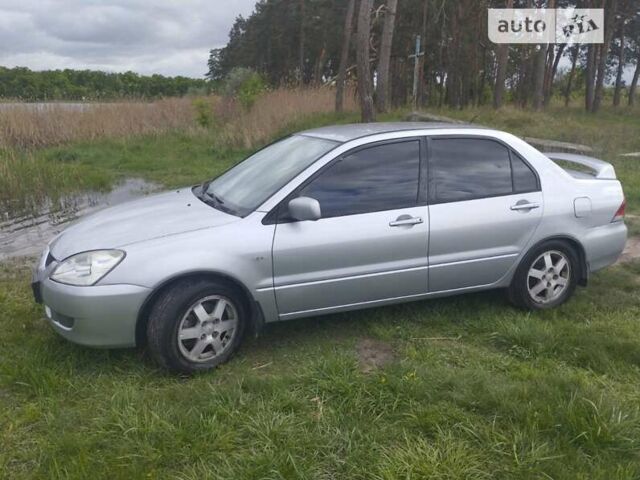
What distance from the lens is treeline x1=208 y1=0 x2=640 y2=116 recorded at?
80.8 ft

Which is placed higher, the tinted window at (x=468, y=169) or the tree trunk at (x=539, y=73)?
the tree trunk at (x=539, y=73)

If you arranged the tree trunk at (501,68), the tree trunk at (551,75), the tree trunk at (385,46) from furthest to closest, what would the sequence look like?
the tree trunk at (551,75)
the tree trunk at (501,68)
the tree trunk at (385,46)

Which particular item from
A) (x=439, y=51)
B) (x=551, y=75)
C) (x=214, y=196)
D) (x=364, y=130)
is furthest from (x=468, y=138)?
(x=551, y=75)

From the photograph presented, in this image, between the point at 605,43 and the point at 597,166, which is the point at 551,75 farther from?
the point at 597,166

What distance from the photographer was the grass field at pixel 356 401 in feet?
8.97

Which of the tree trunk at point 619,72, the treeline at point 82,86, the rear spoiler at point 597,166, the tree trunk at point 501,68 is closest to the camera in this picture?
the rear spoiler at point 597,166

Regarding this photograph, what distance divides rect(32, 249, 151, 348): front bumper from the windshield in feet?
3.01

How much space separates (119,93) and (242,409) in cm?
1745

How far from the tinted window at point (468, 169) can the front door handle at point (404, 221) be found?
0.89ft

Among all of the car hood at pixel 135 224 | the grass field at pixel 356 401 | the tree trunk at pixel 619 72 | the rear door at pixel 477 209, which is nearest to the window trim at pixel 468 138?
the rear door at pixel 477 209

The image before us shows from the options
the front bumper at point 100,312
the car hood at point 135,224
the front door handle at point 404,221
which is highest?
the car hood at point 135,224

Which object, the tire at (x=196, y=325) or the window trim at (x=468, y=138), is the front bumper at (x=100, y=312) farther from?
the window trim at (x=468, y=138)

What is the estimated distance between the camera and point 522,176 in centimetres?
459

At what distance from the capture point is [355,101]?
19.7 meters
